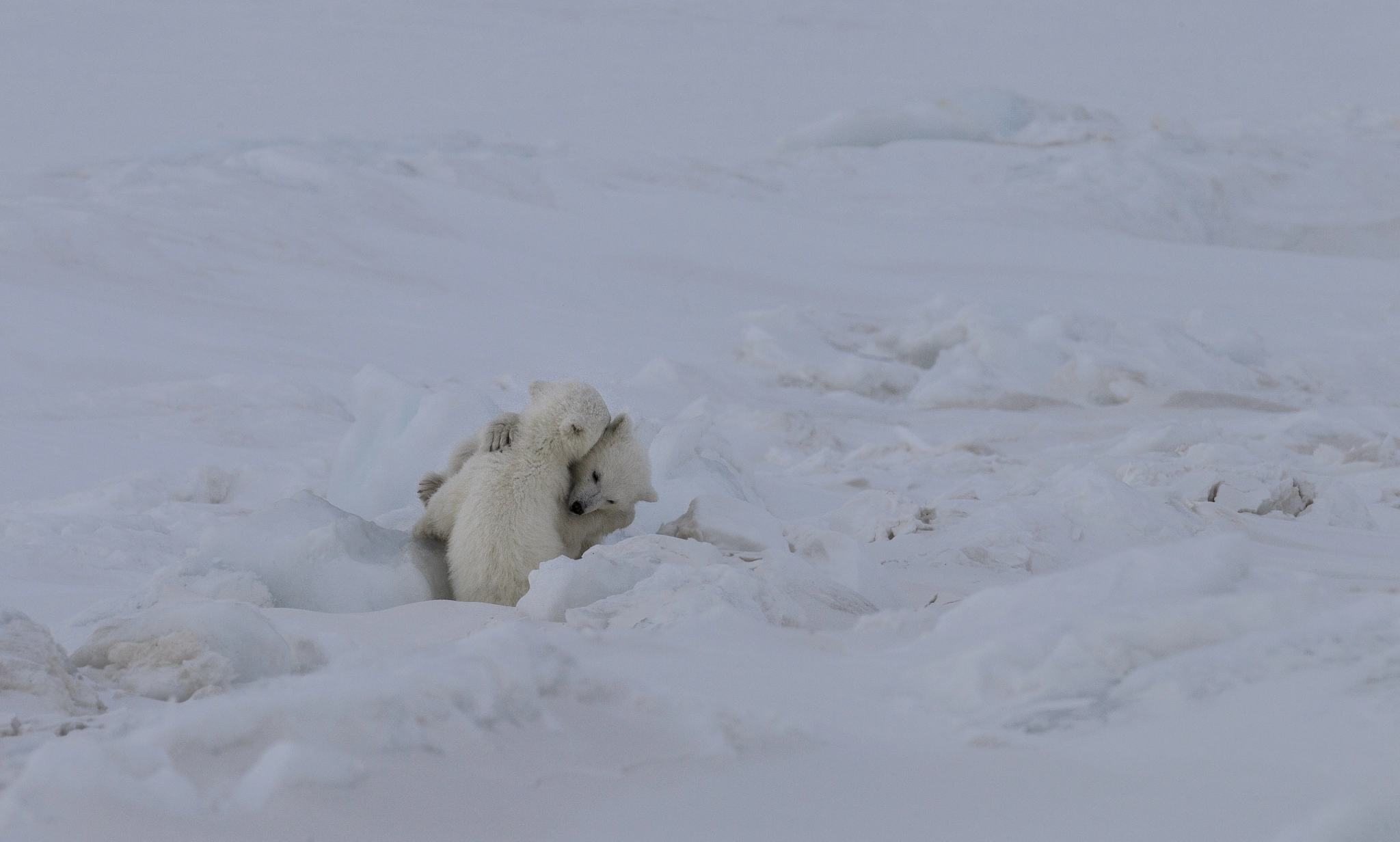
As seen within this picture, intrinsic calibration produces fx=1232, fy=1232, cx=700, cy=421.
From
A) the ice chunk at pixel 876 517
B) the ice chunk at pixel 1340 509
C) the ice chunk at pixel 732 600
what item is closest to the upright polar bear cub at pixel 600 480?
the ice chunk at pixel 732 600

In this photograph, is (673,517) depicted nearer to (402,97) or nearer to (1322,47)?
(402,97)

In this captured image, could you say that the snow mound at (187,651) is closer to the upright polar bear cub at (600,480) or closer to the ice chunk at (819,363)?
the upright polar bear cub at (600,480)

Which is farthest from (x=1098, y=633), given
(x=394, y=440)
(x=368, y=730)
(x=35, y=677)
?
(x=394, y=440)

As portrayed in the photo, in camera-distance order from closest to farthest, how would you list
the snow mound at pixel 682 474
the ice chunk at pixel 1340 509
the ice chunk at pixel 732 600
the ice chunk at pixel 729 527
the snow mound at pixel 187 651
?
1. the snow mound at pixel 187 651
2. the ice chunk at pixel 732 600
3. the ice chunk at pixel 729 527
4. the snow mound at pixel 682 474
5. the ice chunk at pixel 1340 509

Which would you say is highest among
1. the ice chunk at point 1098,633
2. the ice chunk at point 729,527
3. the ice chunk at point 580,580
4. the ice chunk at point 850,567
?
the ice chunk at point 1098,633

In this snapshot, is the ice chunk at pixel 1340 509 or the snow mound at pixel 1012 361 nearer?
the ice chunk at pixel 1340 509

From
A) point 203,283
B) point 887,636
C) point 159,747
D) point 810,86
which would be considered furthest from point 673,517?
point 810,86

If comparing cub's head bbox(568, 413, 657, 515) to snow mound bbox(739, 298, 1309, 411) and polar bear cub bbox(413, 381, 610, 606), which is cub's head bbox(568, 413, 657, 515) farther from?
snow mound bbox(739, 298, 1309, 411)
